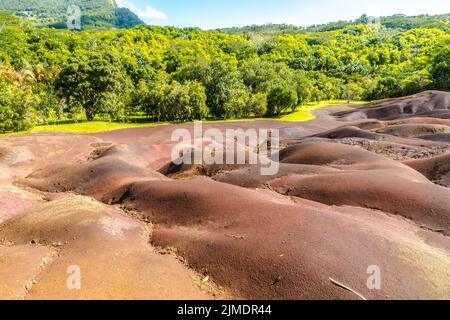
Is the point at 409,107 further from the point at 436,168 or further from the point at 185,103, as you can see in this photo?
the point at 436,168

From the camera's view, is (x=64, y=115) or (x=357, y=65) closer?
(x=64, y=115)

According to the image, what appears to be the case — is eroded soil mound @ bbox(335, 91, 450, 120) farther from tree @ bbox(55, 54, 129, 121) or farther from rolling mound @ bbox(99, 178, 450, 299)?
rolling mound @ bbox(99, 178, 450, 299)

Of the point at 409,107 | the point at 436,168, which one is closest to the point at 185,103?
the point at 409,107

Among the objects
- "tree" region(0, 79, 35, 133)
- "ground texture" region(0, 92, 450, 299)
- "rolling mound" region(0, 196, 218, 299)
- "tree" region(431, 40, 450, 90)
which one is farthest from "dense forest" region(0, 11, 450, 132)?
"rolling mound" region(0, 196, 218, 299)

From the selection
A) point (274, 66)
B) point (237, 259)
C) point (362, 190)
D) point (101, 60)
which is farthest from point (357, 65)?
point (237, 259)

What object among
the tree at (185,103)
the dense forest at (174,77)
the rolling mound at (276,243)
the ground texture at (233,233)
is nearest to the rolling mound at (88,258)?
the ground texture at (233,233)

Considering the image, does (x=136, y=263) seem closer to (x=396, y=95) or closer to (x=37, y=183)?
(x=37, y=183)

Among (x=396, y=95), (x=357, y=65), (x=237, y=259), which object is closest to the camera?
(x=237, y=259)
